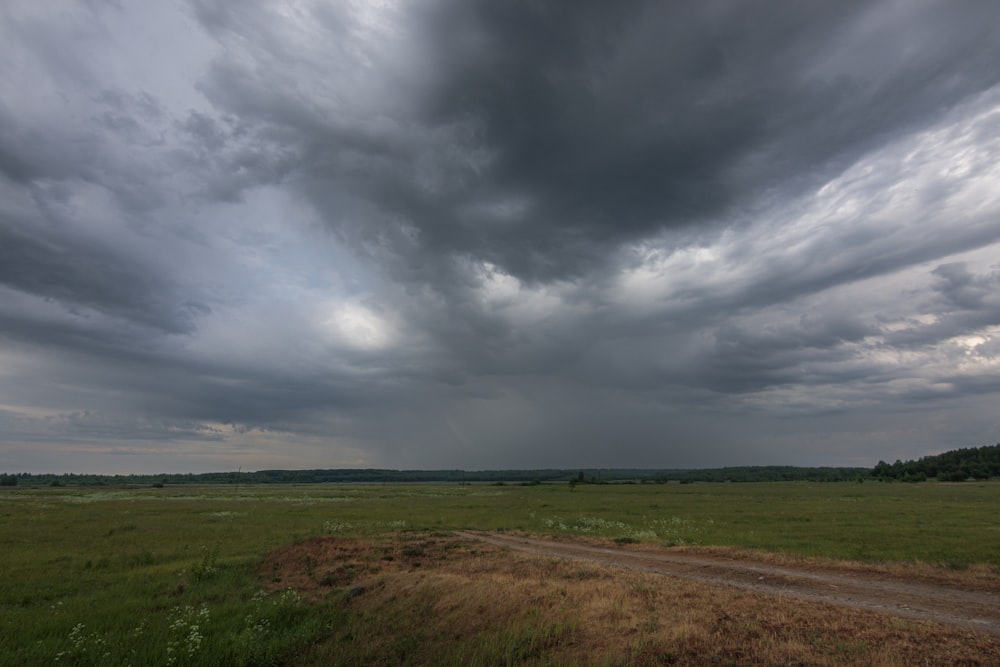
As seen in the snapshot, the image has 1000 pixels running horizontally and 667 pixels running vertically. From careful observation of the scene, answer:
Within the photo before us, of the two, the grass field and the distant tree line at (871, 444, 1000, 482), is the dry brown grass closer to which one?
the grass field

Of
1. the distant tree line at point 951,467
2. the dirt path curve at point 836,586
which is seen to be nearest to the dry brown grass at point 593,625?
the dirt path curve at point 836,586

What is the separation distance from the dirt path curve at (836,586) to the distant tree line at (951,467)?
188280 mm

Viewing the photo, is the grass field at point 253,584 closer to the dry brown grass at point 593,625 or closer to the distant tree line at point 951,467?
the dry brown grass at point 593,625

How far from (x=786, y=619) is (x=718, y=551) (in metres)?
14.2

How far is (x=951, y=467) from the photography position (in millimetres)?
171750

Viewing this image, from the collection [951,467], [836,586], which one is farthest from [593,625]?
[951,467]

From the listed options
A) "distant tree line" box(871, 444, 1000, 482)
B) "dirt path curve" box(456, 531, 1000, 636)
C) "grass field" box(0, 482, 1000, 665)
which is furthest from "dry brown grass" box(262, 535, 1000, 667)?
"distant tree line" box(871, 444, 1000, 482)

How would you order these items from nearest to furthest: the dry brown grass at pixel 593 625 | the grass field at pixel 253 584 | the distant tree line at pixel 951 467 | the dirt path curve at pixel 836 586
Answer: the dry brown grass at pixel 593 625 → the grass field at pixel 253 584 → the dirt path curve at pixel 836 586 → the distant tree line at pixel 951 467

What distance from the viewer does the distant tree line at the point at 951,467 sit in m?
161

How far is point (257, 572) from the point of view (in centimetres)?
2388

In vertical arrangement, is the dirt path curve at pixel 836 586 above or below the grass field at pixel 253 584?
above

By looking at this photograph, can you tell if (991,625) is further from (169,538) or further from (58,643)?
(169,538)

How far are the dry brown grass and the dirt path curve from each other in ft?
5.78

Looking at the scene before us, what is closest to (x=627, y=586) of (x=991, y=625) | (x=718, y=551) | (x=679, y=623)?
(x=679, y=623)
